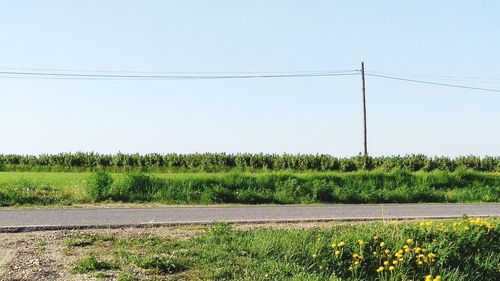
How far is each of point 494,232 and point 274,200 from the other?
912cm

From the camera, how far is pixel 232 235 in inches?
416

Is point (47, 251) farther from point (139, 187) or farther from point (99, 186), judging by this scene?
point (139, 187)

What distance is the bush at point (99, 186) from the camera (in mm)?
18630

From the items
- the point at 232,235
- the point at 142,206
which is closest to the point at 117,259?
the point at 232,235

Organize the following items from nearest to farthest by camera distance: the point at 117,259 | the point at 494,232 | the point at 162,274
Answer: the point at 162,274
the point at 117,259
the point at 494,232

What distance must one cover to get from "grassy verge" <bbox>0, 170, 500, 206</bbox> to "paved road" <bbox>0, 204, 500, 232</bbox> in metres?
2.08

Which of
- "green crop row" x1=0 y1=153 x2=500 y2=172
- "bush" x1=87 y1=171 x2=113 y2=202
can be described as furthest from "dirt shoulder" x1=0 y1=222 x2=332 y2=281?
"green crop row" x1=0 y1=153 x2=500 y2=172

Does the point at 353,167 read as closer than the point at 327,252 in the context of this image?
No

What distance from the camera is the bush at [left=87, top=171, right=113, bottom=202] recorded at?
18.6m

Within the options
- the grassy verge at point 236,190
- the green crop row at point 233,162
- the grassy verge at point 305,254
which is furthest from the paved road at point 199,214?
the green crop row at point 233,162

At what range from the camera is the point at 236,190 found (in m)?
20.2

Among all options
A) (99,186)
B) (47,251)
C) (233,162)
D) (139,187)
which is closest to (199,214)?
(139,187)

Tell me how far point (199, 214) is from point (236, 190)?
16.6 ft

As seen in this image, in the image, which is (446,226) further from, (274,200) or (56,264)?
(274,200)
